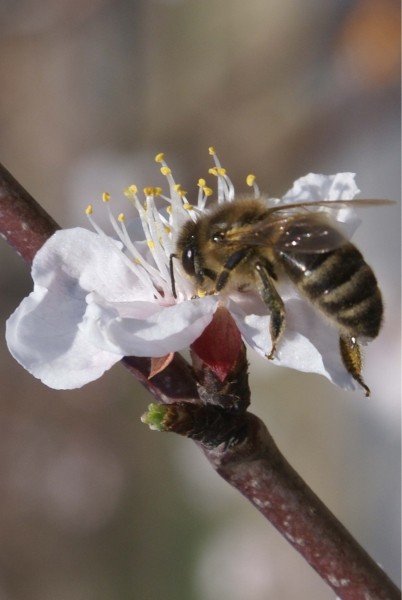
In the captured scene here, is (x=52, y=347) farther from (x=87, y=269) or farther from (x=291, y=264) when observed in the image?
(x=291, y=264)

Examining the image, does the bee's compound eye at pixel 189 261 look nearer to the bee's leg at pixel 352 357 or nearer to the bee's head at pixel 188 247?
the bee's head at pixel 188 247

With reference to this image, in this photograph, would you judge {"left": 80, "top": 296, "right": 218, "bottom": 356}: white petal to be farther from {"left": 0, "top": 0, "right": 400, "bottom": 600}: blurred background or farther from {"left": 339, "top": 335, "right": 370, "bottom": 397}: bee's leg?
{"left": 0, "top": 0, "right": 400, "bottom": 600}: blurred background

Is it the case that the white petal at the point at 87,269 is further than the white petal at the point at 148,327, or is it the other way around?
the white petal at the point at 87,269

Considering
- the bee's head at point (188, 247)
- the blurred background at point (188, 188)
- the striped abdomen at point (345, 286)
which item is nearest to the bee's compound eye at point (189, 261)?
the bee's head at point (188, 247)

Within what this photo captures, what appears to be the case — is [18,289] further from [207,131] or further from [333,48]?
[333,48]

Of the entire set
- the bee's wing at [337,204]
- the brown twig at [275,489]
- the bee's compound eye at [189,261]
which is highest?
the bee's compound eye at [189,261]

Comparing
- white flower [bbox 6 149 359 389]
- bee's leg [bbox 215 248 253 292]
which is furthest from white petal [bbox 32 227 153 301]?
bee's leg [bbox 215 248 253 292]
